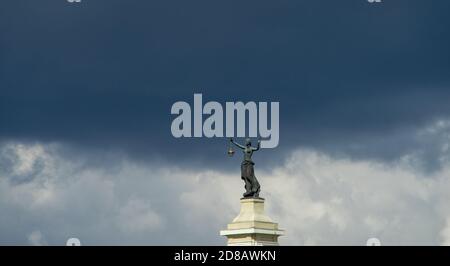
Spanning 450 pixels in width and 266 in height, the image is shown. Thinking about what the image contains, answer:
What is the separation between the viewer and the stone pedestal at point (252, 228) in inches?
2992

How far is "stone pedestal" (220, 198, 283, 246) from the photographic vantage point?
76000 mm

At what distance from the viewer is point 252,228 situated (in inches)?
2982

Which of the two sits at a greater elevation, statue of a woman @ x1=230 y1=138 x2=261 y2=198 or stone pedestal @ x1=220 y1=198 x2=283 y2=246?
statue of a woman @ x1=230 y1=138 x2=261 y2=198

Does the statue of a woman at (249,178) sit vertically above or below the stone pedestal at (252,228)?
above
